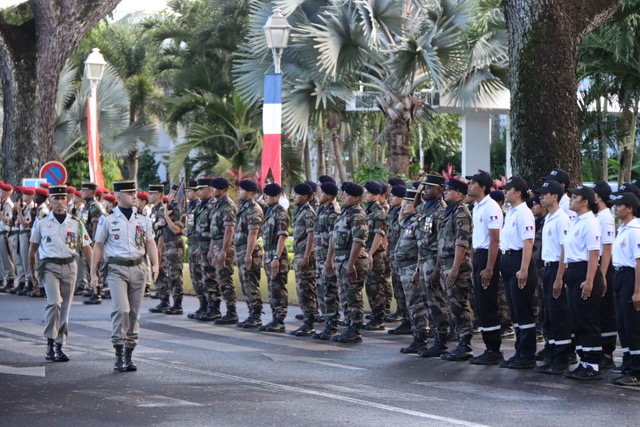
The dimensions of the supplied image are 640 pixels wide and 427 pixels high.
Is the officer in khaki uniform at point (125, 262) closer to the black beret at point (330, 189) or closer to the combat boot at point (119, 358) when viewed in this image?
the combat boot at point (119, 358)

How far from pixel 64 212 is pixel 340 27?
836 centimetres

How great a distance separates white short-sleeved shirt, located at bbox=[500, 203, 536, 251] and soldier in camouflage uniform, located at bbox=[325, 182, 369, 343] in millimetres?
2513

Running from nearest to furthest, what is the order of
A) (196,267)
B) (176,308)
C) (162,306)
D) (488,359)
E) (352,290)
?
(488,359)
(352,290)
(196,267)
(176,308)
(162,306)

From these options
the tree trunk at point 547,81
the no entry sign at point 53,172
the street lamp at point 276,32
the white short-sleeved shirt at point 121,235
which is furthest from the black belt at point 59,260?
the no entry sign at point 53,172

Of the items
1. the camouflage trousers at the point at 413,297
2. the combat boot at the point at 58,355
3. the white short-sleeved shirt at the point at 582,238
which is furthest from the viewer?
the camouflage trousers at the point at 413,297

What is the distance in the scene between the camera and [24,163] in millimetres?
27000

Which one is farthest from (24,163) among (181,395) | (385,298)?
(181,395)

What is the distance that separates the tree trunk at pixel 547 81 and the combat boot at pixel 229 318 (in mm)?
4490

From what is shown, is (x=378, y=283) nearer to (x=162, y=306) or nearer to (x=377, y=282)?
(x=377, y=282)

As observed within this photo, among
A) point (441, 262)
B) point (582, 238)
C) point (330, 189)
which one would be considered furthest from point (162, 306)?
point (582, 238)

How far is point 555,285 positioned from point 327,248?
13.5 ft

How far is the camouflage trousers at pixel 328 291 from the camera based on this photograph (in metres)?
15.4

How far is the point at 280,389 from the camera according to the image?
11000 millimetres

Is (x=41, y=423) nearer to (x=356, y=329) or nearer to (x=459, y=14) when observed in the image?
(x=356, y=329)
